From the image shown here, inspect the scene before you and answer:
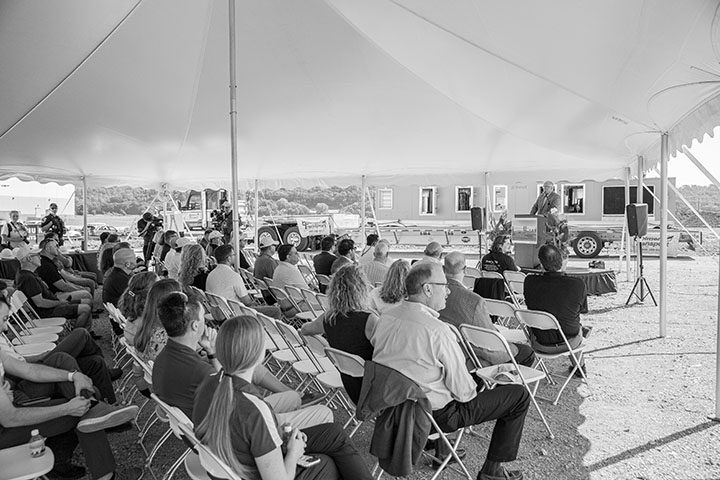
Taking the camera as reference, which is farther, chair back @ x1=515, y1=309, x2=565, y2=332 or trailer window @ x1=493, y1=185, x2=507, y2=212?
trailer window @ x1=493, y1=185, x2=507, y2=212

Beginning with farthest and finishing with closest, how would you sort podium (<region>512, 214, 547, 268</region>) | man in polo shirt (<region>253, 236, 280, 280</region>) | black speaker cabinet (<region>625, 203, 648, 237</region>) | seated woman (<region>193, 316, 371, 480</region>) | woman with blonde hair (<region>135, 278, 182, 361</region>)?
podium (<region>512, 214, 547, 268</region>) < black speaker cabinet (<region>625, 203, 648, 237</region>) < man in polo shirt (<region>253, 236, 280, 280</region>) < woman with blonde hair (<region>135, 278, 182, 361</region>) < seated woman (<region>193, 316, 371, 480</region>)

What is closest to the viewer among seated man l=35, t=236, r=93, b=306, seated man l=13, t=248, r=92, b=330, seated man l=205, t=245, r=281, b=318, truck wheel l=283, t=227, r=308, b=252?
seated man l=205, t=245, r=281, b=318

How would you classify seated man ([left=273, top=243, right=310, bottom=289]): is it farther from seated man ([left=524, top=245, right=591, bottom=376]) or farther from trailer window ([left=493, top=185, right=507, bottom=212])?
trailer window ([left=493, top=185, right=507, bottom=212])

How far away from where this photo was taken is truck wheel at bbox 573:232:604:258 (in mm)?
16347

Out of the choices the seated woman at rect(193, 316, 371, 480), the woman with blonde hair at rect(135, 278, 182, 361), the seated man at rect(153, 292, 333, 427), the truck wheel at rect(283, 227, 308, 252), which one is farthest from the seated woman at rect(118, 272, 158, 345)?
the truck wheel at rect(283, 227, 308, 252)

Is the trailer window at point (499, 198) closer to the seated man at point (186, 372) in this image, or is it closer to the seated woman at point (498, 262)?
the seated woman at point (498, 262)

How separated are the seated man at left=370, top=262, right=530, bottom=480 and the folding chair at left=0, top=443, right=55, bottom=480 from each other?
5.28 ft

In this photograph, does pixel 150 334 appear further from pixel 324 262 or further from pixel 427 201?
pixel 427 201

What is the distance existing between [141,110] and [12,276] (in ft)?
10.8

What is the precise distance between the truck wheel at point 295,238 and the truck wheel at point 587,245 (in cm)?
942

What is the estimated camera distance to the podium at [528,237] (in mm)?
9320

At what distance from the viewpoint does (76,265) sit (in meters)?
11.0

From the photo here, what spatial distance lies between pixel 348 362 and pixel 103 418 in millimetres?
1322

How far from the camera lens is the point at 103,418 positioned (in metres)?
2.80
